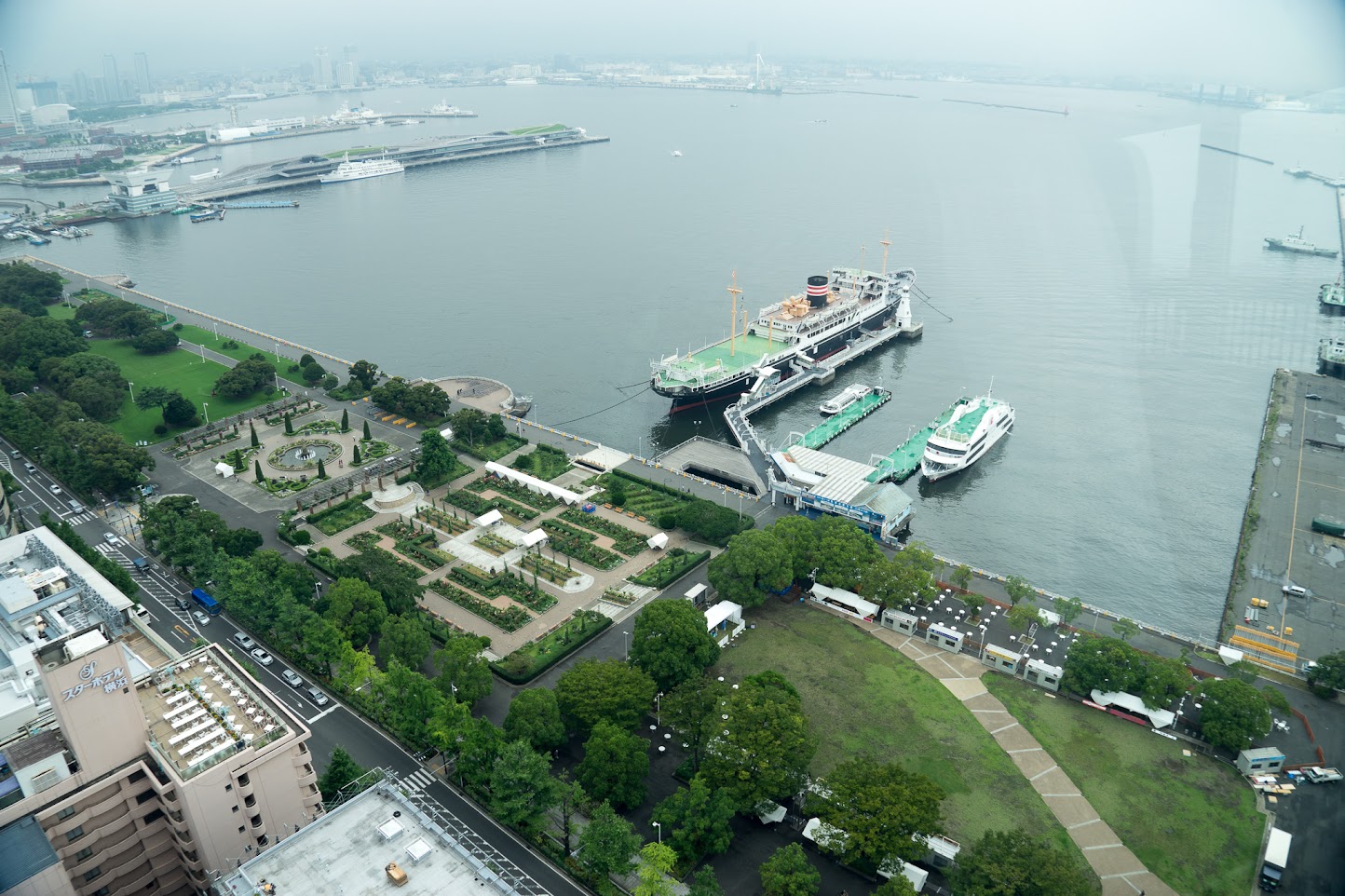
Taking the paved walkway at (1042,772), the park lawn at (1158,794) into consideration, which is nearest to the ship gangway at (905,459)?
the paved walkway at (1042,772)

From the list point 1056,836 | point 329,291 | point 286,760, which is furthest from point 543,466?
point 329,291

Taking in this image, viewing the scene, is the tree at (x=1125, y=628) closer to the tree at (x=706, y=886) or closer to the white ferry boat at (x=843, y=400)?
the tree at (x=706, y=886)

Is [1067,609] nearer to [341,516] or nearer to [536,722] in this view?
[536,722]

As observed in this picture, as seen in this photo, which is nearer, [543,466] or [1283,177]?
[543,466]

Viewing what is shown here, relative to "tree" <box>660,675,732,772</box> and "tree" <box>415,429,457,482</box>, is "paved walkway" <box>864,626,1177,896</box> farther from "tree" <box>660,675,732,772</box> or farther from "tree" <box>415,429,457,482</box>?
"tree" <box>415,429,457,482</box>

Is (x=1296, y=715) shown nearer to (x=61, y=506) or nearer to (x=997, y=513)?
(x=997, y=513)

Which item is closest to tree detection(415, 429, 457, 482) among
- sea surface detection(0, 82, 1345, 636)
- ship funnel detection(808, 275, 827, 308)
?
sea surface detection(0, 82, 1345, 636)

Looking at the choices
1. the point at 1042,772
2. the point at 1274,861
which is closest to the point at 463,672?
the point at 1042,772
